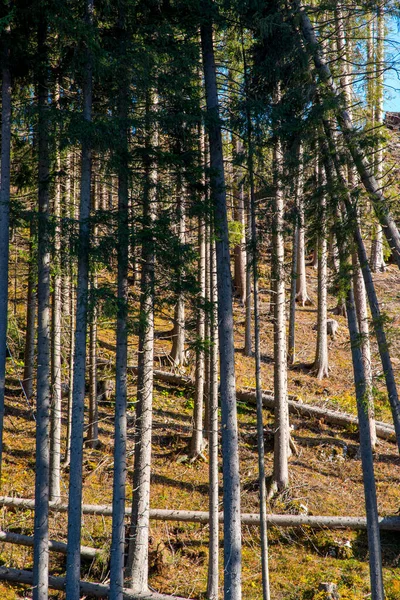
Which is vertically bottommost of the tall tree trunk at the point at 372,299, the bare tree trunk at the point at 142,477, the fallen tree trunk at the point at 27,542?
the fallen tree trunk at the point at 27,542

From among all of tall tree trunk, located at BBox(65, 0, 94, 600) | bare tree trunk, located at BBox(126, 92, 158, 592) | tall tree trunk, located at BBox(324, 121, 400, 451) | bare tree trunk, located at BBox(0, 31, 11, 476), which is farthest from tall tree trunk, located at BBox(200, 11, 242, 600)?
bare tree trunk, located at BBox(0, 31, 11, 476)

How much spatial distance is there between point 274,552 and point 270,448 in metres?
3.53

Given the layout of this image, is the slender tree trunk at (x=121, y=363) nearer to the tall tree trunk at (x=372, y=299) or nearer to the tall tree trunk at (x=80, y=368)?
the tall tree trunk at (x=80, y=368)

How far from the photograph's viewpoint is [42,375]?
9570 millimetres

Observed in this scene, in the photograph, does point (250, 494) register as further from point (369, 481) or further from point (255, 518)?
point (369, 481)

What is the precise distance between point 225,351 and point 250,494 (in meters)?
6.12

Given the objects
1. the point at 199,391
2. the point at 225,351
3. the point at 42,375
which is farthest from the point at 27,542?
the point at 225,351

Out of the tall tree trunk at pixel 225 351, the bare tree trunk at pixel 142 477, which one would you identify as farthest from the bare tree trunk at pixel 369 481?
the bare tree trunk at pixel 142 477

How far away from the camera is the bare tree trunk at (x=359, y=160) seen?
8.88 m

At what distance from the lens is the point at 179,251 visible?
29.9 ft

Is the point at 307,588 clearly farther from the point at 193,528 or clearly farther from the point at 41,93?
the point at 41,93

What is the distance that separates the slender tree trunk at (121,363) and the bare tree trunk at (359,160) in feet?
10.8

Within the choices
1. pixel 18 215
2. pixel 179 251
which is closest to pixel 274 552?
pixel 179 251

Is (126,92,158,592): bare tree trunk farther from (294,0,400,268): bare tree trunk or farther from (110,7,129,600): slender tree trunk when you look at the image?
(294,0,400,268): bare tree trunk
